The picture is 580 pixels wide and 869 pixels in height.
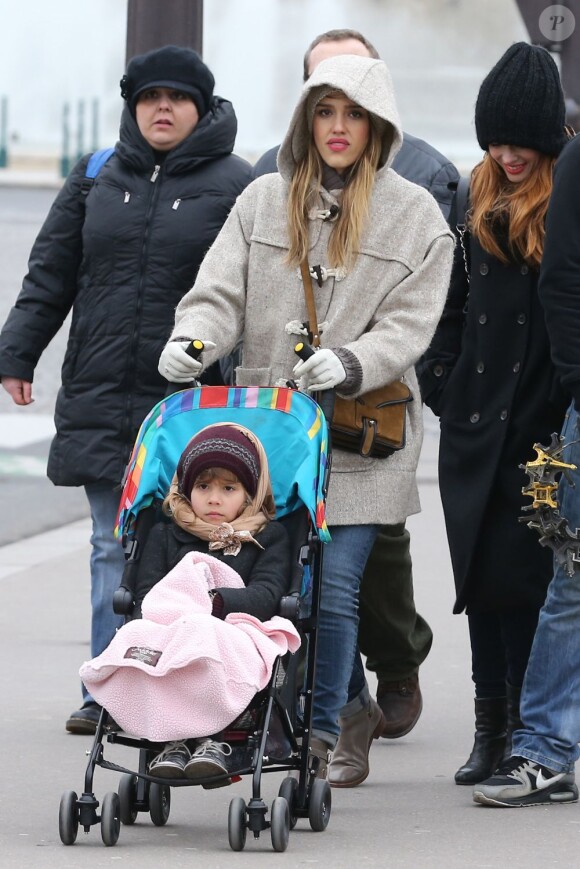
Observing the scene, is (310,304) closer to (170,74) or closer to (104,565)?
(170,74)

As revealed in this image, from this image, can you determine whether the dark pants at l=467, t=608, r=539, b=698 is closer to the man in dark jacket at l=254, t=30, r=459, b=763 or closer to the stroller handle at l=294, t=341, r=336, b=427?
the man in dark jacket at l=254, t=30, r=459, b=763

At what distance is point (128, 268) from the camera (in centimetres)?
617

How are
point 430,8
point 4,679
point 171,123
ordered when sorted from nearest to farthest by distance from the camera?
1. point 171,123
2. point 4,679
3. point 430,8

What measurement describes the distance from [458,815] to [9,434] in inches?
348

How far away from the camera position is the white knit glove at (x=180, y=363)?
5039 mm

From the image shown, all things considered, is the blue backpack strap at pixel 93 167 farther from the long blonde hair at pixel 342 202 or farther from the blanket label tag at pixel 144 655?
the blanket label tag at pixel 144 655

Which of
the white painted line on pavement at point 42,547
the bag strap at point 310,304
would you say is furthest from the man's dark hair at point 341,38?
the white painted line on pavement at point 42,547

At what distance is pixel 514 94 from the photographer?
5.27 m

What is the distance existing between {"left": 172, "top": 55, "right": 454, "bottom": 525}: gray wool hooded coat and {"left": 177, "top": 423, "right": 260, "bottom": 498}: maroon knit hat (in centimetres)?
35

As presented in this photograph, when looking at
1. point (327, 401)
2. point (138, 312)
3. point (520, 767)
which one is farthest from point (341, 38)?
point (520, 767)

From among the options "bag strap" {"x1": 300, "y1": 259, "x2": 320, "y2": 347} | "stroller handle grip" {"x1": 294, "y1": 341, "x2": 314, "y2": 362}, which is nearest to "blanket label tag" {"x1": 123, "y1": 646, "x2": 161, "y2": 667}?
"stroller handle grip" {"x1": 294, "y1": 341, "x2": 314, "y2": 362}

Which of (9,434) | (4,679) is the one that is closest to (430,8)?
(9,434)

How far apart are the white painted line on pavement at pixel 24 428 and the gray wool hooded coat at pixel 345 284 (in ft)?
25.3

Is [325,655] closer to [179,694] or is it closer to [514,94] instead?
[179,694]
